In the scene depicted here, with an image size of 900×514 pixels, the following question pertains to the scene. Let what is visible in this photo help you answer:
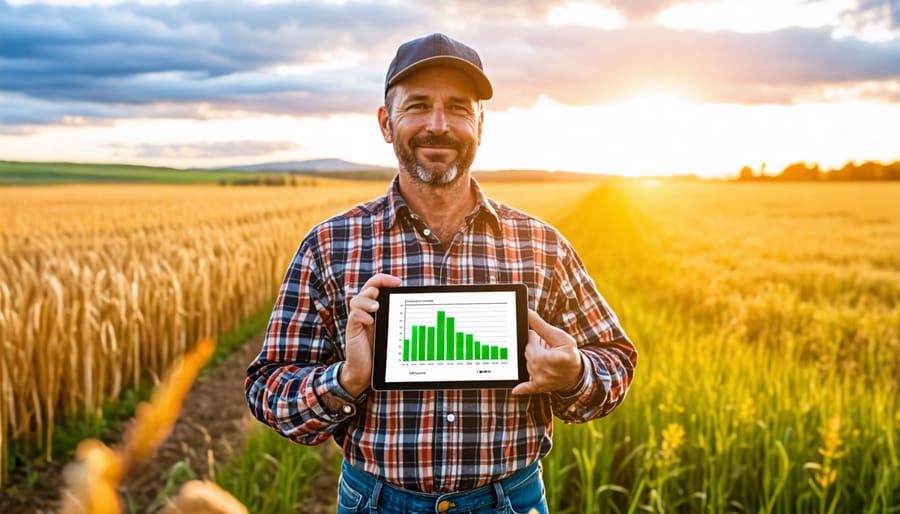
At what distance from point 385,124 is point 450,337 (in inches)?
37.6

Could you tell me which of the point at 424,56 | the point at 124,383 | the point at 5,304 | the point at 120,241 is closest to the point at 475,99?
the point at 424,56

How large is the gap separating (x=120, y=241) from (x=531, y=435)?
10.2m

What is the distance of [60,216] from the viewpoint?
68.0ft

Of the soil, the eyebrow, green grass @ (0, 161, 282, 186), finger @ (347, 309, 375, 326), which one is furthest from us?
green grass @ (0, 161, 282, 186)

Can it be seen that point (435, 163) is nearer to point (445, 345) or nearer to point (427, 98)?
point (427, 98)

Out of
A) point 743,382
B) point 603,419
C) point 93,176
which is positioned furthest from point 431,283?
point 93,176

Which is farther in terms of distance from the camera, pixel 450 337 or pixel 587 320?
pixel 587 320

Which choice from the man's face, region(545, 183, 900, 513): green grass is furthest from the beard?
region(545, 183, 900, 513): green grass

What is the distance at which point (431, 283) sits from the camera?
250cm

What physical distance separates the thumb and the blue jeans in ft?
1.83

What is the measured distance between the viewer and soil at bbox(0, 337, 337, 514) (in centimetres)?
511

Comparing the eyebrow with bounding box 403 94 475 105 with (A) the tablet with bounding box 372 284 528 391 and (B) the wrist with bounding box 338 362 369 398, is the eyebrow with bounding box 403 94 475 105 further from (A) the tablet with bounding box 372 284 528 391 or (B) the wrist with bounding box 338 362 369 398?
(B) the wrist with bounding box 338 362 369 398

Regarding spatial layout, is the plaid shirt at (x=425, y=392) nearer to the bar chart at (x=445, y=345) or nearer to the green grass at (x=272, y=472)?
the bar chart at (x=445, y=345)

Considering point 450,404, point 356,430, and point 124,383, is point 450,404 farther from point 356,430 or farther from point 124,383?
point 124,383
